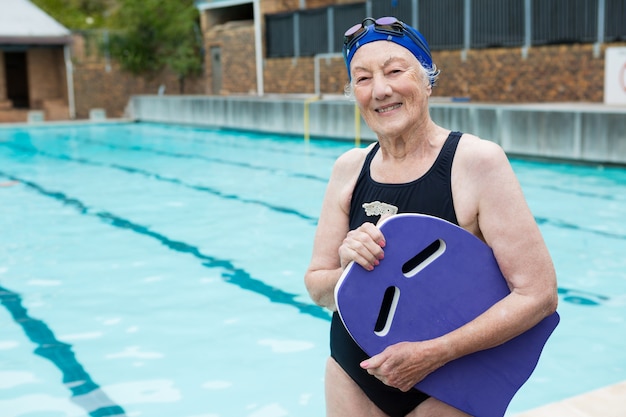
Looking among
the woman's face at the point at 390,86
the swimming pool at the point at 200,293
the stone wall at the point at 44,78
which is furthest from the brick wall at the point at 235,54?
the woman's face at the point at 390,86

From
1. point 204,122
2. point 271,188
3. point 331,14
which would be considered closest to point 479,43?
point 331,14

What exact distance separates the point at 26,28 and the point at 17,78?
176 inches

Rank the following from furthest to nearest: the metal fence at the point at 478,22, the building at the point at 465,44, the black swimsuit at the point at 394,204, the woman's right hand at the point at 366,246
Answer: the building at the point at 465,44 → the metal fence at the point at 478,22 → the black swimsuit at the point at 394,204 → the woman's right hand at the point at 366,246

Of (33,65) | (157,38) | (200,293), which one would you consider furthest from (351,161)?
(33,65)

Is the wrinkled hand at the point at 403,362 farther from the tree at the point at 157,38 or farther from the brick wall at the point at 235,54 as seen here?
the tree at the point at 157,38

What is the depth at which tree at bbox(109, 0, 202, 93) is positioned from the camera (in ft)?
98.6

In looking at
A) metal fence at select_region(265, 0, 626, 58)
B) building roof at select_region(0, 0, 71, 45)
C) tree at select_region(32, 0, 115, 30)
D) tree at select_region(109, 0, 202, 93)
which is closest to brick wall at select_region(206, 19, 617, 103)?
metal fence at select_region(265, 0, 626, 58)

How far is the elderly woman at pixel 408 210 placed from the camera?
1648 millimetres

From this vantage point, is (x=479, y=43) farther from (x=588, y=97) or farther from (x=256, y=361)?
(x=256, y=361)

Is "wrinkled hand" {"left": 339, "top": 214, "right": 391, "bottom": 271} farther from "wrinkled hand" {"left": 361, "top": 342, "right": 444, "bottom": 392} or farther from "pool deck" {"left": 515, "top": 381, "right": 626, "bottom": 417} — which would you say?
"pool deck" {"left": 515, "top": 381, "right": 626, "bottom": 417}

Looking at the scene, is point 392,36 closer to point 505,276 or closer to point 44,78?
point 505,276

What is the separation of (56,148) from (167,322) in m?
13.6

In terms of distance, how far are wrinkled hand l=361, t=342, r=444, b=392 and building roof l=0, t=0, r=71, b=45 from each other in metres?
28.0

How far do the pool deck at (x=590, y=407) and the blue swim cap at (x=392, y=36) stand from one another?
1747mm
